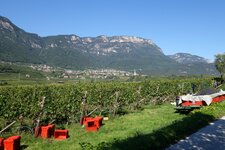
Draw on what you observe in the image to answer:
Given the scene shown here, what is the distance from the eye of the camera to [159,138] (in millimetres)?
13336

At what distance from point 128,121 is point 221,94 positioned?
11.0 meters

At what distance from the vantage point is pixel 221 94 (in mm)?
31938

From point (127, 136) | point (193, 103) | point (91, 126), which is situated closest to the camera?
point (127, 136)

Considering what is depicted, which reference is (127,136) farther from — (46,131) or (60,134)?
(46,131)

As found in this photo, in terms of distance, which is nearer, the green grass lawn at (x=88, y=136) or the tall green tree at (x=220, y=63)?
the green grass lawn at (x=88, y=136)

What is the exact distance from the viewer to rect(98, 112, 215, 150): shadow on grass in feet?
39.5

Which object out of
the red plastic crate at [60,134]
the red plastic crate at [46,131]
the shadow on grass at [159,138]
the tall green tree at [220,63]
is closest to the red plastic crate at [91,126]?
the red plastic crate at [60,134]

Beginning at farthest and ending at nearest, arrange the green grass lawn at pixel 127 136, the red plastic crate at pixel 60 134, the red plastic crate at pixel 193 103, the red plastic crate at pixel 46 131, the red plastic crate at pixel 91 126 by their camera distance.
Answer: the red plastic crate at pixel 193 103 < the red plastic crate at pixel 91 126 < the red plastic crate at pixel 46 131 < the red plastic crate at pixel 60 134 < the green grass lawn at pixel 127 136

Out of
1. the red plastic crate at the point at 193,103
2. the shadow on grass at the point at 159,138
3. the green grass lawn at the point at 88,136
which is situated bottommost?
the green grass lawn at the point at 88,136

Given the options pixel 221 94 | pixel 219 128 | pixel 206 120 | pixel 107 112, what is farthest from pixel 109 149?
pixel 221 94

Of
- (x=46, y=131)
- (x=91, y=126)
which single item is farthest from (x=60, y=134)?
(x=91, y=126)

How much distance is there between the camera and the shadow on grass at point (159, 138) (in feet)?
39.5

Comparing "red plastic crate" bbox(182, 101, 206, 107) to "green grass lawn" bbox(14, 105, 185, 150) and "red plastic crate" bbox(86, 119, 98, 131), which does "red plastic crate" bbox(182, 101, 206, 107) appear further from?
"red plastic crate" bbox(86, 119, 98, 131)

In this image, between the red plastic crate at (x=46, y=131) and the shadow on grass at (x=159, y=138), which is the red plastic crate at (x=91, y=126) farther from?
the shadow on grass at (x=159, y=138)
